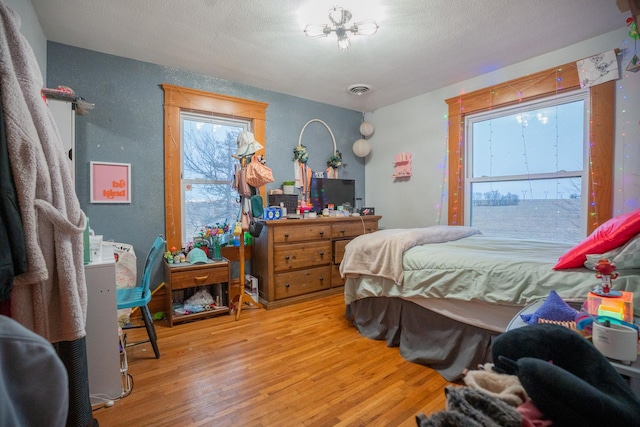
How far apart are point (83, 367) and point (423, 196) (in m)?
3.60

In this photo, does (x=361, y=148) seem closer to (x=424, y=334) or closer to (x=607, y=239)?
(x=424, y=334)

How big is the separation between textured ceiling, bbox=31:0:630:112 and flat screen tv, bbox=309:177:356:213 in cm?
121

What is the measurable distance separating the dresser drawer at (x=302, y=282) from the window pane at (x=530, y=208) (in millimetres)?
1837

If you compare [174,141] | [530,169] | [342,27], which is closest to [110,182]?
[174,141]

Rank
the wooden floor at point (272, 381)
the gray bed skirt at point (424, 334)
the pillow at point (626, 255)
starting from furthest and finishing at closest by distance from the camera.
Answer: the gray bed skirt at point (424, 334) < the wooden floor at point (272, 381) < the pillow at point (626, 255)

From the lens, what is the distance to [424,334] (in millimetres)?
2064

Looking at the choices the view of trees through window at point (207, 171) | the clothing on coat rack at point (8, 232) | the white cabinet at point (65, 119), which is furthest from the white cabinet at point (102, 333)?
the view of trees through window at point (207, 171)

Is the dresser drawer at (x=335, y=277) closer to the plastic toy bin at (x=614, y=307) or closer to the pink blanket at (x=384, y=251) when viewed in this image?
the pink blanket at (x=384, y=251)

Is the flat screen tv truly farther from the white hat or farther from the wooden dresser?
the white hat

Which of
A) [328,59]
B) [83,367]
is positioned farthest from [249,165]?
[83,367]

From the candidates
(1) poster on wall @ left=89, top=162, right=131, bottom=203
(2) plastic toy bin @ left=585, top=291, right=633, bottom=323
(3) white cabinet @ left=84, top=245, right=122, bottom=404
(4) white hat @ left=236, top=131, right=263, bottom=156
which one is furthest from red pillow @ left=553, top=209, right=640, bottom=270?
(1) poster on wall @ left=89, top=162, right=131, bottom=203

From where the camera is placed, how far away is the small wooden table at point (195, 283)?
2678 millimetres

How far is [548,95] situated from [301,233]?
2748 millimetres

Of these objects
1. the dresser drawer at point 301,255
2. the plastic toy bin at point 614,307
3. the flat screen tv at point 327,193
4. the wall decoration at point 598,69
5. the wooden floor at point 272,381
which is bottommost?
the wooden floor at point 272,381
